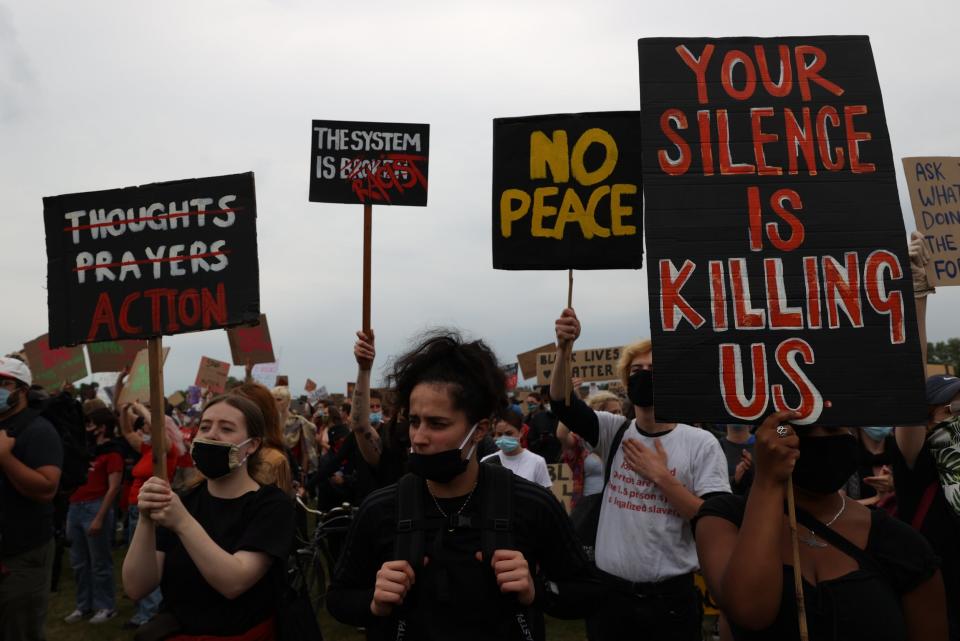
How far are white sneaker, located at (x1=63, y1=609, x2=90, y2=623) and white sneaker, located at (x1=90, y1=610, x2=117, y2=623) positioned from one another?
0.14m

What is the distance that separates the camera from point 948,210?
5.72 metres

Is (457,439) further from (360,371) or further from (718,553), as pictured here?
(360,371)

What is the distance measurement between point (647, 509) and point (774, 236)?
6.24 feet

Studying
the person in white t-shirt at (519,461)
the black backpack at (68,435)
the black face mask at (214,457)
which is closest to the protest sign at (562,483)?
the person in white t-shirt at (519,461)

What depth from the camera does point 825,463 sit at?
93.4 inches

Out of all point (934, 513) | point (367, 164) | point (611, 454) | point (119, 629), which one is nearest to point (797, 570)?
point (934, 513)

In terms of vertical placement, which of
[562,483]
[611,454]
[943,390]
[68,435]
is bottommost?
[562,483]

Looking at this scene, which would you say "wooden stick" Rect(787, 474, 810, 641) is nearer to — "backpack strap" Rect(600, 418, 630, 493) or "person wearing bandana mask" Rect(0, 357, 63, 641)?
"backpack strap" Rect(600, 418, 630, 493)

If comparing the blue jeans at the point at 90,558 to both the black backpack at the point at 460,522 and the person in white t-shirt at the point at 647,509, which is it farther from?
the black backpack at the point at 460,522

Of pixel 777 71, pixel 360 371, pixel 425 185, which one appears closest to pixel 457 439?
pixel 777 71

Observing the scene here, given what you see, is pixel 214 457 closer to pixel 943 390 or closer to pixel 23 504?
pixel 23 504

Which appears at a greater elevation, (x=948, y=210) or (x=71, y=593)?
(x=948, y=210)

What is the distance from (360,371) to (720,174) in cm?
280

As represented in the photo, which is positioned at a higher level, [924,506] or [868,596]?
[924,506]
